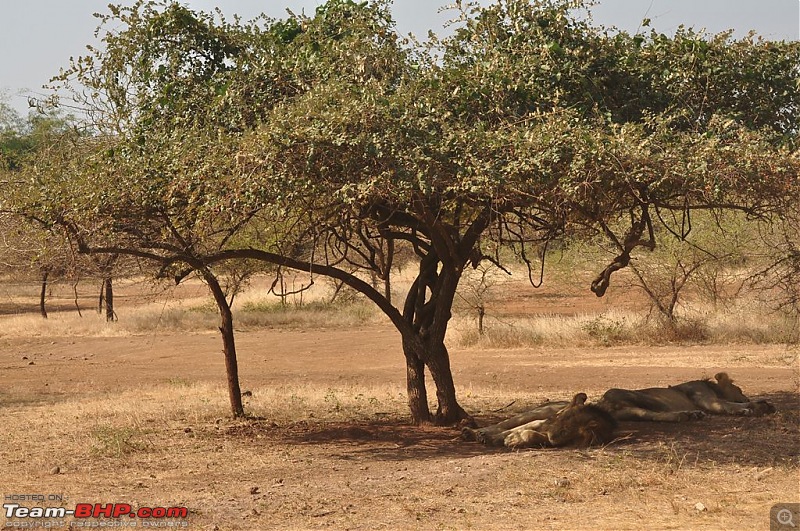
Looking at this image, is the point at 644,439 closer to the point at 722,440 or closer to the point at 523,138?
the point at 722,440

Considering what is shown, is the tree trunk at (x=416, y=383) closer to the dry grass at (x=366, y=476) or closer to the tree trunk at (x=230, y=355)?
the dry grass at (x=366, y=476)

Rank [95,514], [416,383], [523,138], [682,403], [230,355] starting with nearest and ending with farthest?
[95,514]
[523,138]
[682,403]
[416,383]
[230,355]

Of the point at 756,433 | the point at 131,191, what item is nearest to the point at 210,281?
the point at 131,191

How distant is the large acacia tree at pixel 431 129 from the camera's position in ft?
27.1

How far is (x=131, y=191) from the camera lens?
9.10 meters

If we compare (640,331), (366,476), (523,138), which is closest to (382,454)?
(366,476)

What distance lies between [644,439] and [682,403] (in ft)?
5.63

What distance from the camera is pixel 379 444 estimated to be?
35.6 feet

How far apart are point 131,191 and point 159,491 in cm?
290

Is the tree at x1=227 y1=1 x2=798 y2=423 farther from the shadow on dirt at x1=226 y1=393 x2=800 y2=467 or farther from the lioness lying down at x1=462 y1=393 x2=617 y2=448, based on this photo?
the shadow on dirt at x1=226 y1=393 x2=800 y2=467

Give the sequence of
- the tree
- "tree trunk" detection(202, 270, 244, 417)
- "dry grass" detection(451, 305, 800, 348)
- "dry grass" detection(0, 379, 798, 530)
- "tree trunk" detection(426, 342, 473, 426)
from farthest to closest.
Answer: "dry grass" detection(451, 305, 800, 348) → "tree trunk" detection(202, 270, 244, 417) → "tree trunk" detection(426, 342, 473, 426) → the tree → "dry grass" detection(0, 379, 798, 530)

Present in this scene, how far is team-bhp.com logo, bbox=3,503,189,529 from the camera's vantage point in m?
6.91

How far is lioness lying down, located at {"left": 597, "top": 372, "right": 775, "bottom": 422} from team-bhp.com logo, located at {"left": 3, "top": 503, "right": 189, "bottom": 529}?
5705 millimetres

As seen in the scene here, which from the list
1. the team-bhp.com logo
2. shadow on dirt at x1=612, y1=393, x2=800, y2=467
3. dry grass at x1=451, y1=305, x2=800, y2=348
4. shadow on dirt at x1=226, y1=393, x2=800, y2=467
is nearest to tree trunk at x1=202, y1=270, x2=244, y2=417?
shadow on dirt at x1=226, y1=393, x2=800, y2=467
